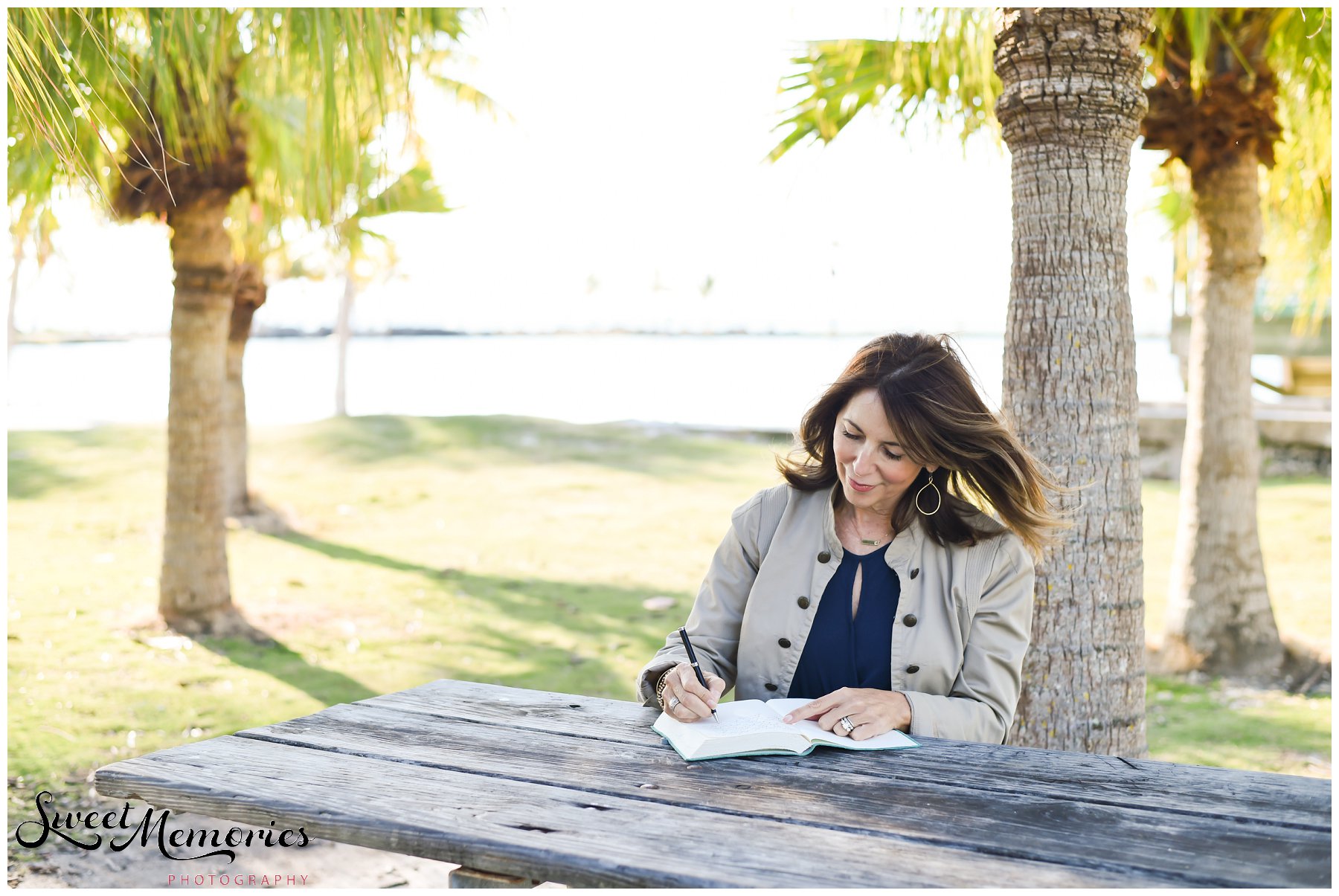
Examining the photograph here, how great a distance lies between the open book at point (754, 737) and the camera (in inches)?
87.7

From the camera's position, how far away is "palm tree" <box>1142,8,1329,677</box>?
19.7ft

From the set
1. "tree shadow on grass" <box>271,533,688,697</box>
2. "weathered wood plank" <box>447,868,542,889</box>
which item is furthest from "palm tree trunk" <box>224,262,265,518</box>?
"weathered wood plank" <box>447,868,542,889</box>

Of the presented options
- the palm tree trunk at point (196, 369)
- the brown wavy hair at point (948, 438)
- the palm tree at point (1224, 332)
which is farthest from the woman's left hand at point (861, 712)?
the palm tree trunk at point (196, 369)

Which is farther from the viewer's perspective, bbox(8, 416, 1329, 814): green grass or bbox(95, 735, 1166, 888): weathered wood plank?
bbox(8, 416, 1329, 814): green grass

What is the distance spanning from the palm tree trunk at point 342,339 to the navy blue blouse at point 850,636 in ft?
54.3

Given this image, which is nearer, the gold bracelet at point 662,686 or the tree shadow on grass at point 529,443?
the gold bracelet at point 662,686

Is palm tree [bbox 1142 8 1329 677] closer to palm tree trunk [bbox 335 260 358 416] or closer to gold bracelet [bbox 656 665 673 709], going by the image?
gold bracelet [bbox 656 665 673 709]

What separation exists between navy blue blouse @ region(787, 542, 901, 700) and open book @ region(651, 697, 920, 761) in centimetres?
32

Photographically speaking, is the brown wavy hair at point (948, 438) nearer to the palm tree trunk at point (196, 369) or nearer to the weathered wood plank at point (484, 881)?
the weathered wood plank at point (484, 881)

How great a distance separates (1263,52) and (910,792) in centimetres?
537

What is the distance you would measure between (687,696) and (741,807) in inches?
18.1

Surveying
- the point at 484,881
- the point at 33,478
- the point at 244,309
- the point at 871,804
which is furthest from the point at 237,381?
→ the point at 871,804

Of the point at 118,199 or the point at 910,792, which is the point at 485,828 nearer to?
the point at 910,792

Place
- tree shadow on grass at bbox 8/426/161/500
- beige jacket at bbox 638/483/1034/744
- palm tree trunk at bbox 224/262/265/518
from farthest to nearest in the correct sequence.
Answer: tree shadow on grass at bbox 8/426/161/500, palm tree trunk at bbox 224/262/265/518, beige jacket at bbox 638/483/1034/744
